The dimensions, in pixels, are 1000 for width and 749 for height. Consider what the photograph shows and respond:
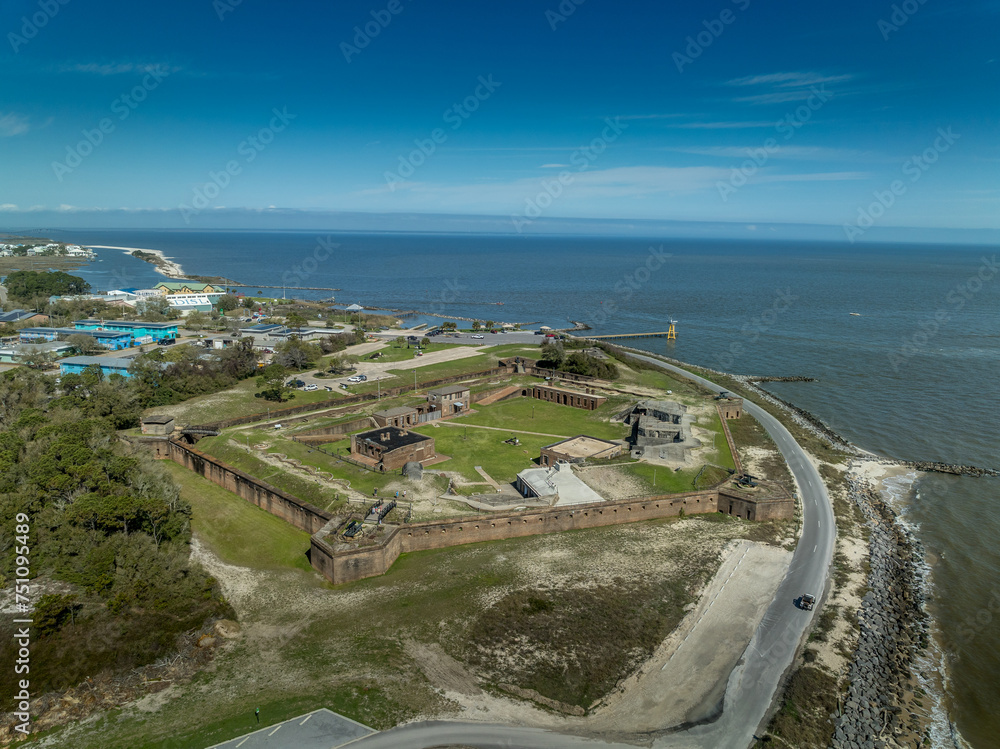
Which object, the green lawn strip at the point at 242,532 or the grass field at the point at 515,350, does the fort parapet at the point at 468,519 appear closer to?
the green lawn strip at the point at 242,532

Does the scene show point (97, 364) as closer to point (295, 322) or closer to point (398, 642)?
point (295, 322)

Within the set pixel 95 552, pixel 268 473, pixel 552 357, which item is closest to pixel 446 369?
pixel 552 357

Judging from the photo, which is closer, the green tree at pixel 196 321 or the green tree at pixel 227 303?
the green tree at pixel 196 321

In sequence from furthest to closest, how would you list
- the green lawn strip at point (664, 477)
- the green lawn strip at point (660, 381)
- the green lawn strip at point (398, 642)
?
the green lawn strip at point (660, 381)
the green lawn strip at point (664, 477)
the green lawn strip at point (398, 642)

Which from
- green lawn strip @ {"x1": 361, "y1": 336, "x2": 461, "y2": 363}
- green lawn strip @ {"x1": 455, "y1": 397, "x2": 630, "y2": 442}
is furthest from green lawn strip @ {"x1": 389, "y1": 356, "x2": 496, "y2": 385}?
green lawn strip @ {"x1": 455, "y1": 397, "x2": 630, "y2": 442}

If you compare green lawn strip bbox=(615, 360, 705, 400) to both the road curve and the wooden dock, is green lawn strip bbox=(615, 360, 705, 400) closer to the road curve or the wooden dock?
the wooden dock

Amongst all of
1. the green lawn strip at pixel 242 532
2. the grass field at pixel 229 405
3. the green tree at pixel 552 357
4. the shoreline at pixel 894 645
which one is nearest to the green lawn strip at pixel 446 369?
the green tree at pixel 552 357

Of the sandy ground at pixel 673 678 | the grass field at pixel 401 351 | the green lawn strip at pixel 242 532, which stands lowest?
the green lawn strip at pixel 242 532

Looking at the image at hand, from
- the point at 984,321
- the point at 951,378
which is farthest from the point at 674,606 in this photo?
the point at 984,321
